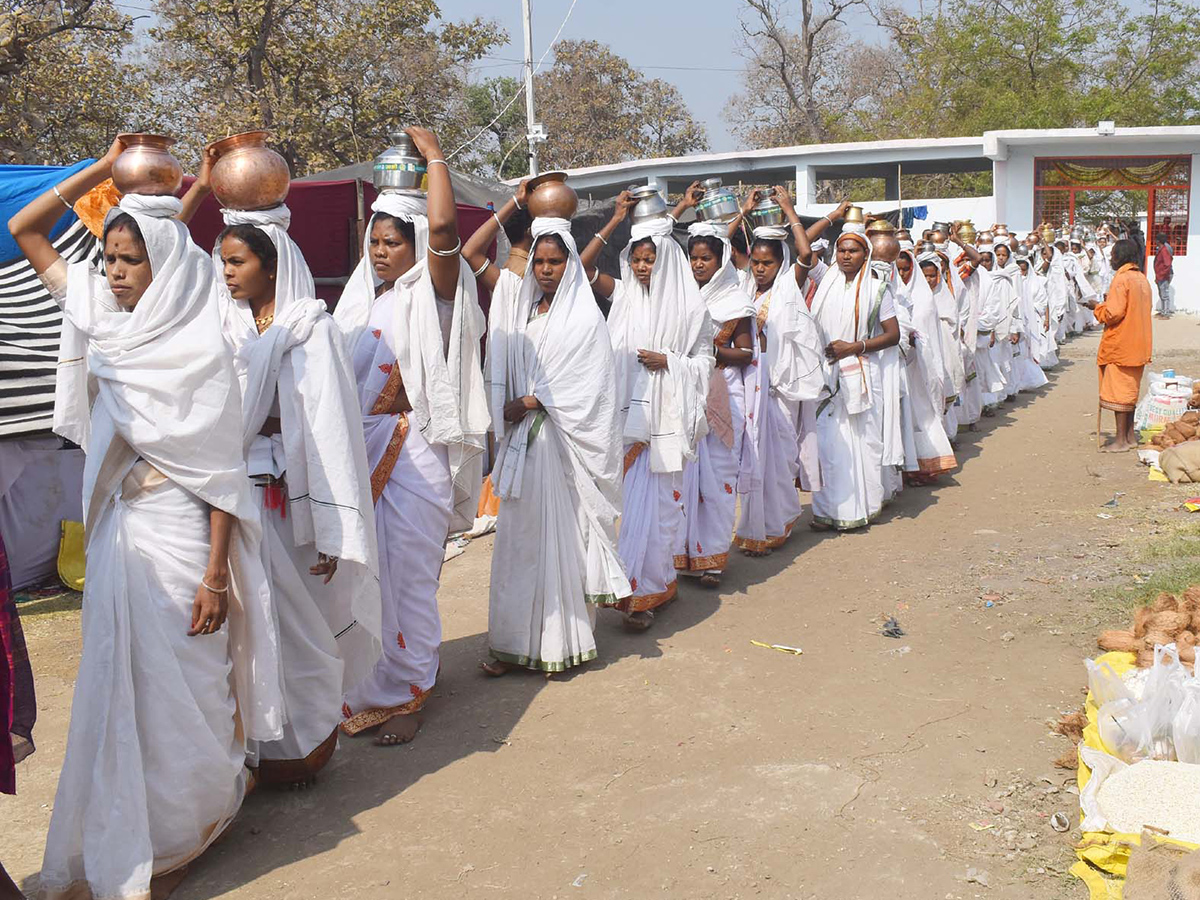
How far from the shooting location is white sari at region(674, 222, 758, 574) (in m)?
6.42

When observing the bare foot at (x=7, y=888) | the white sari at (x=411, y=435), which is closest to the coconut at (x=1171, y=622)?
the white sari at (x=411, y=435)

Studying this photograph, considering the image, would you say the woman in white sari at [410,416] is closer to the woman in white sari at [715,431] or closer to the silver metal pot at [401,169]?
the silver metal pot at [401,169]

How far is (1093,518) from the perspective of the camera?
7852mm

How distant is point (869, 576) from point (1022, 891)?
11.5 ft

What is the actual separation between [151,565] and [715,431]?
12.1 ft

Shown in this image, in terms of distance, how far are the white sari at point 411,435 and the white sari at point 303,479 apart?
19.0 inches

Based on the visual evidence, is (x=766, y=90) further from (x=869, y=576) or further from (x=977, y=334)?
(x=869, y=576)

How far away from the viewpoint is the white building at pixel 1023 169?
23891mm

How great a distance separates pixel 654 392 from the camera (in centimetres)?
585

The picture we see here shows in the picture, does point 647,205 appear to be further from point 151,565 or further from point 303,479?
point 151,565

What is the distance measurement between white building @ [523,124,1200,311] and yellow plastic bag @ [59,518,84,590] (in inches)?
699

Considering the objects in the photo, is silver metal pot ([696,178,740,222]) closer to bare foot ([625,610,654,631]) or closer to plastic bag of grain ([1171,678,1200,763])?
bare foot ([625,610,654,631])

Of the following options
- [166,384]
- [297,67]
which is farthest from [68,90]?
[166,384]

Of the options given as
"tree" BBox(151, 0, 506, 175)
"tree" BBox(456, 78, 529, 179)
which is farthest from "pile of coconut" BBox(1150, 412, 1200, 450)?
"tree" BBox(456, 78, 529, 179)
